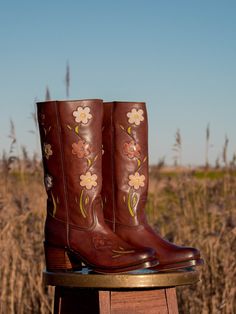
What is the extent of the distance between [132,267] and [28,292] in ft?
5.66

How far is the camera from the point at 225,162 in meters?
4.71

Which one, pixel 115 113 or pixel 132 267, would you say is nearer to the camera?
pixel 132 267

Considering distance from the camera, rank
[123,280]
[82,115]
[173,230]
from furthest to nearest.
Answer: [173,230], [82,115], [123,280]

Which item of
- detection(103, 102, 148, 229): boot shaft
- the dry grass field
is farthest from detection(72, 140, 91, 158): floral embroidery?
the dry grass field

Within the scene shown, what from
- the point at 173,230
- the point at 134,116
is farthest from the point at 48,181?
the point at 173,230

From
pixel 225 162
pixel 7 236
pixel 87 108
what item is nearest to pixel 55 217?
pixel 87 108

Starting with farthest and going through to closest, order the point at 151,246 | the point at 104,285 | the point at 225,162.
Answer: the point at 225,162
the point at 151,246
the point at 104,285

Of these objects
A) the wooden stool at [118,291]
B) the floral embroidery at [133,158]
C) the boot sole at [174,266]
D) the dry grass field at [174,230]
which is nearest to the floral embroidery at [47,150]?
the floral embroidery at [133,158]

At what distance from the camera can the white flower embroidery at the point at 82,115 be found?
262cm

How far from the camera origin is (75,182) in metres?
2.63

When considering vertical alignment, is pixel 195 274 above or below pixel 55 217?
below

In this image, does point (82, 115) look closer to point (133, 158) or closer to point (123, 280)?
point (133, 158)

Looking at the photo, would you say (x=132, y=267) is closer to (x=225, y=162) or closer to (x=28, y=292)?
(x=28, y=292)

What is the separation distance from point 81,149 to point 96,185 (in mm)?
133
